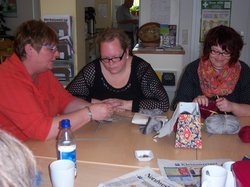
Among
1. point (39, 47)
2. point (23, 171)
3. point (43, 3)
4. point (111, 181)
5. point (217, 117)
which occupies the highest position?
point (43, 3)

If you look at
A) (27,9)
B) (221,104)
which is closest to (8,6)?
(27,9)

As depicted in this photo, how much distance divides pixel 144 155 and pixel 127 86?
0.82 meters

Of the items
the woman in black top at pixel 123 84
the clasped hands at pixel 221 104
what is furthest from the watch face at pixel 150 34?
the clasped hands at pixel 221 104

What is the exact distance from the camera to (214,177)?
1042 millimetres

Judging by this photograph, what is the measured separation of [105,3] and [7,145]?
21.0 ft

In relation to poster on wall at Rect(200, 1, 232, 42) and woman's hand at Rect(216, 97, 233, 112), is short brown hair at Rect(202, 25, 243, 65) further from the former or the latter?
poster on wall at Rect(200, 1, 232, 42)

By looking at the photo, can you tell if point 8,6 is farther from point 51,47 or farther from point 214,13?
point 51,47

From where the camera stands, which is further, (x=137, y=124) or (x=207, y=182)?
(x=137, y=124)

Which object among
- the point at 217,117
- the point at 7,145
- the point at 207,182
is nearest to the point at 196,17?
the point at 217,117

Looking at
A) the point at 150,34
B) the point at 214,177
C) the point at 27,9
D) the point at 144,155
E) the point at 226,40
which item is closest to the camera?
the point at 214,177

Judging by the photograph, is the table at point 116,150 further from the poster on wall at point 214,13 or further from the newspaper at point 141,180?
the poster on wall at point 214,13

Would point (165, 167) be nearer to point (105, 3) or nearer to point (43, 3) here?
point (43, 3)

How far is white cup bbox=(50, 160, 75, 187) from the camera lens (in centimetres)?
112

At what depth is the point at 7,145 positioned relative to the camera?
628 mm
